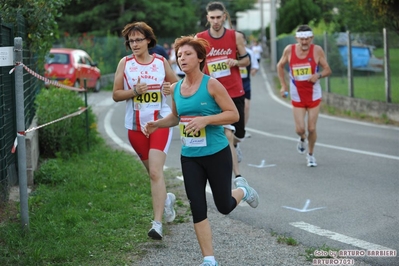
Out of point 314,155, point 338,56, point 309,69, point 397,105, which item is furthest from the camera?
point 338,56

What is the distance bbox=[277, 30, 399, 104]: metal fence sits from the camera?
17.7 m

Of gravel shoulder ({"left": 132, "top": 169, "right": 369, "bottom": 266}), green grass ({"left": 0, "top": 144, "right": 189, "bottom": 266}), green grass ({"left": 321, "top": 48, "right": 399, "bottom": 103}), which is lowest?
gravel shoulder ({"left": 132, "top": 169, "right": 369, "bottom": 266})

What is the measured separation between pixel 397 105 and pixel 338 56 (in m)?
4.99

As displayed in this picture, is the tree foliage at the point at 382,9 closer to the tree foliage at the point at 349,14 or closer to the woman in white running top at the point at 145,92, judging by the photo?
the tree foliage at the point at 349,14

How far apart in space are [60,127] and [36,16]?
5.32ft

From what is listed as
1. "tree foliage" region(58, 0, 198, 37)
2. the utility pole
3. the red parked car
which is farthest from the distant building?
the red parked car

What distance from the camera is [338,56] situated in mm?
21797

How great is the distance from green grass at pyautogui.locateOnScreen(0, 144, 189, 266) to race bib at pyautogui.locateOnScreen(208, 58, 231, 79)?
5.14 feet

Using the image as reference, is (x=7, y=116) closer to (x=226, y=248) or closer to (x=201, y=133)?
(x=226, y=248)

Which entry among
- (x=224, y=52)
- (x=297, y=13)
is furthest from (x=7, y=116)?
(x=297, y=13)

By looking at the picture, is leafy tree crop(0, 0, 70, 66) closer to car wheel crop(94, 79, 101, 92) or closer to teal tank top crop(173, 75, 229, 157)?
teal tank top crop(173, 75, 229, 157)

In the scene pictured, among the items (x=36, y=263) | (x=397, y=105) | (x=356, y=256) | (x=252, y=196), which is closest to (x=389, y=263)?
(x=356, y=256)

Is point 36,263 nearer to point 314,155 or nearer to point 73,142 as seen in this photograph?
point 73,142

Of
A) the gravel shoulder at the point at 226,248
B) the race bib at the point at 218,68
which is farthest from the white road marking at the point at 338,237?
the race bib at the point at 218,68
